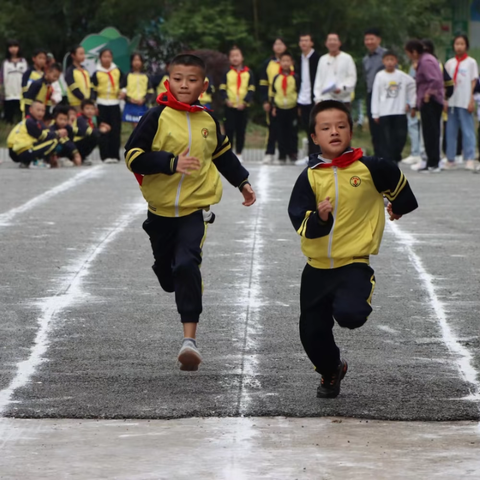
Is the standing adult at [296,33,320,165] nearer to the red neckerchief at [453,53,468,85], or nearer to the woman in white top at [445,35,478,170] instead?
the woman in white top at [445,35,478,170]

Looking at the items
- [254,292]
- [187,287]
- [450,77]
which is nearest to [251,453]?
[187,287]

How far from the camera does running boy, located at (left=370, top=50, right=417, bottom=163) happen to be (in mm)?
18250

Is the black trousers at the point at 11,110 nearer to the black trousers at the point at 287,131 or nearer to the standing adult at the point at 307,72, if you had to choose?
the black trousers at the point at 287,131

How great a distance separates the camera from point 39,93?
2014 centimetres

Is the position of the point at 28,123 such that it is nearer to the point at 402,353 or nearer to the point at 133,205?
the point at 133,205

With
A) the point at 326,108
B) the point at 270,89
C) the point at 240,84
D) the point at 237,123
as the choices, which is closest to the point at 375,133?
the point at 270,89

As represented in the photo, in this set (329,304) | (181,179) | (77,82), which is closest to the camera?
(329,304)

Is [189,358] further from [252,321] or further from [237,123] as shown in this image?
[237,123]

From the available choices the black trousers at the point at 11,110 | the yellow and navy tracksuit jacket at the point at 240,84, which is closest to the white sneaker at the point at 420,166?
the yellow and navy tracksuit jacket at the point at 240,84

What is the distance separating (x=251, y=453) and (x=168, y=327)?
105 inches

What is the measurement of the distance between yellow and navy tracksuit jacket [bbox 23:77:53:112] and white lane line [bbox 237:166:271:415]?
7665 millimetres

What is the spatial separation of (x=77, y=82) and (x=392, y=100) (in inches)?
205

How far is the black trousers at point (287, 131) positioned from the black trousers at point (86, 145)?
2.81 m

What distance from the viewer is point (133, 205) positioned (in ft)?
46.0
